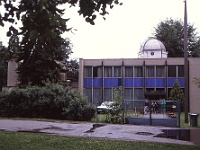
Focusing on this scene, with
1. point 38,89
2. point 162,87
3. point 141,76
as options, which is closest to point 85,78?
point 141,76

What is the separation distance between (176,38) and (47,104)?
157 ft

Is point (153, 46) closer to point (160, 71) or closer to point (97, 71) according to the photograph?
point (160, 71)

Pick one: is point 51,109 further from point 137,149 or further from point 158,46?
point 158,46

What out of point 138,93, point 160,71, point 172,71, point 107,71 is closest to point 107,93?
point 107,71

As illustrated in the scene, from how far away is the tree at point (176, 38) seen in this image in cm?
6631

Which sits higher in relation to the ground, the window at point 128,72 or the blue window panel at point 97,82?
the window at point 128,72

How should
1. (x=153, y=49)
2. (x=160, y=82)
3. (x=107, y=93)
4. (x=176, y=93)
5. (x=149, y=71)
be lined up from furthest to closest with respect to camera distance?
(x=153, y=49) < (x=107, y=93) < (x=149, y=71) < (x=160, y=82) < (x=176, y=93)

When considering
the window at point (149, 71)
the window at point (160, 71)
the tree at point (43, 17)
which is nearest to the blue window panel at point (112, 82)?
the window at point (149, 71)

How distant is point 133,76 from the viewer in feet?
140

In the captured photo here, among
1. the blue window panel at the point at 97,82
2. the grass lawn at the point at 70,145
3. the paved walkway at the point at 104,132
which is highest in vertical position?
the blue window panel at the point at 97,82

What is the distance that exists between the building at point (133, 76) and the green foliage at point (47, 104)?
17430mm

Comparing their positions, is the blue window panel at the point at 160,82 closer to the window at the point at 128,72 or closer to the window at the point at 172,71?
the window at the point at 172,71

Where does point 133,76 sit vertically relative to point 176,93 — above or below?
above

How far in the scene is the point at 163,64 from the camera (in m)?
41.9
